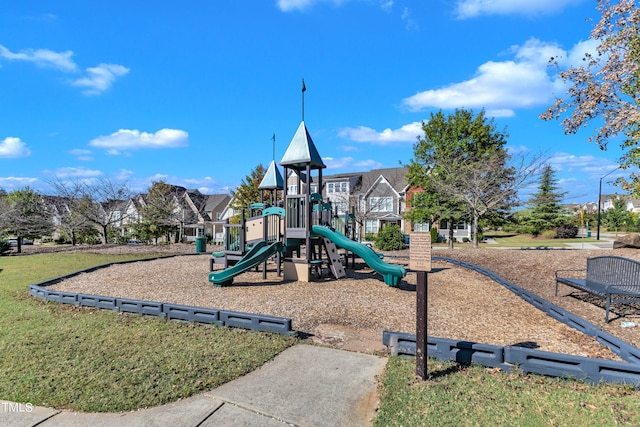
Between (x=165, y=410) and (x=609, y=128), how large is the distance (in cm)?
1357

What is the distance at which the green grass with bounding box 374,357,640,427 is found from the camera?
346 cm

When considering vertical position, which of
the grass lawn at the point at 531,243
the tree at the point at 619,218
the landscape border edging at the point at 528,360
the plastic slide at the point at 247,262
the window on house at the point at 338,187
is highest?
the window on house at the point at 338,187

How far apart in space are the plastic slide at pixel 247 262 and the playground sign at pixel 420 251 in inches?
284

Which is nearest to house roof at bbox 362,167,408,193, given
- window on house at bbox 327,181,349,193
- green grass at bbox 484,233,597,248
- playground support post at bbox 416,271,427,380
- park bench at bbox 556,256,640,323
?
window on house at bbox 327,181,349,193

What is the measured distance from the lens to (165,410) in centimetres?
380

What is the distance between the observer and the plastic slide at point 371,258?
10227 mm

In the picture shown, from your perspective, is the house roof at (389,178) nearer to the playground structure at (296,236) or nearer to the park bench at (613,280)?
the playground structure at (296,236)

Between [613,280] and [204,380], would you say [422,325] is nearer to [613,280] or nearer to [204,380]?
[204,380]

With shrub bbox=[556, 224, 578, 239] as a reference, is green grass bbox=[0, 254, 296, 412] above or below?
below

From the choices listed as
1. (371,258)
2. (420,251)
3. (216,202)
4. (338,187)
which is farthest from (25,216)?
(420,251)

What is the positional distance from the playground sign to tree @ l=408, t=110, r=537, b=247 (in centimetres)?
1820

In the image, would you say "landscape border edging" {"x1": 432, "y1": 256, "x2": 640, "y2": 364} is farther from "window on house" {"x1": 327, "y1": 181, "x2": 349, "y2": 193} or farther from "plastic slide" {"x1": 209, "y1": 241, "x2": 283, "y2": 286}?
"window on house" {"x1": 327, "y1": 181, "x2": 349, "y2": 193}

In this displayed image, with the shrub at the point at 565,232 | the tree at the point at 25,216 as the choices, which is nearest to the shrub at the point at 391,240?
the tree at the point at 25,216

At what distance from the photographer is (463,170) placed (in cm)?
2298
